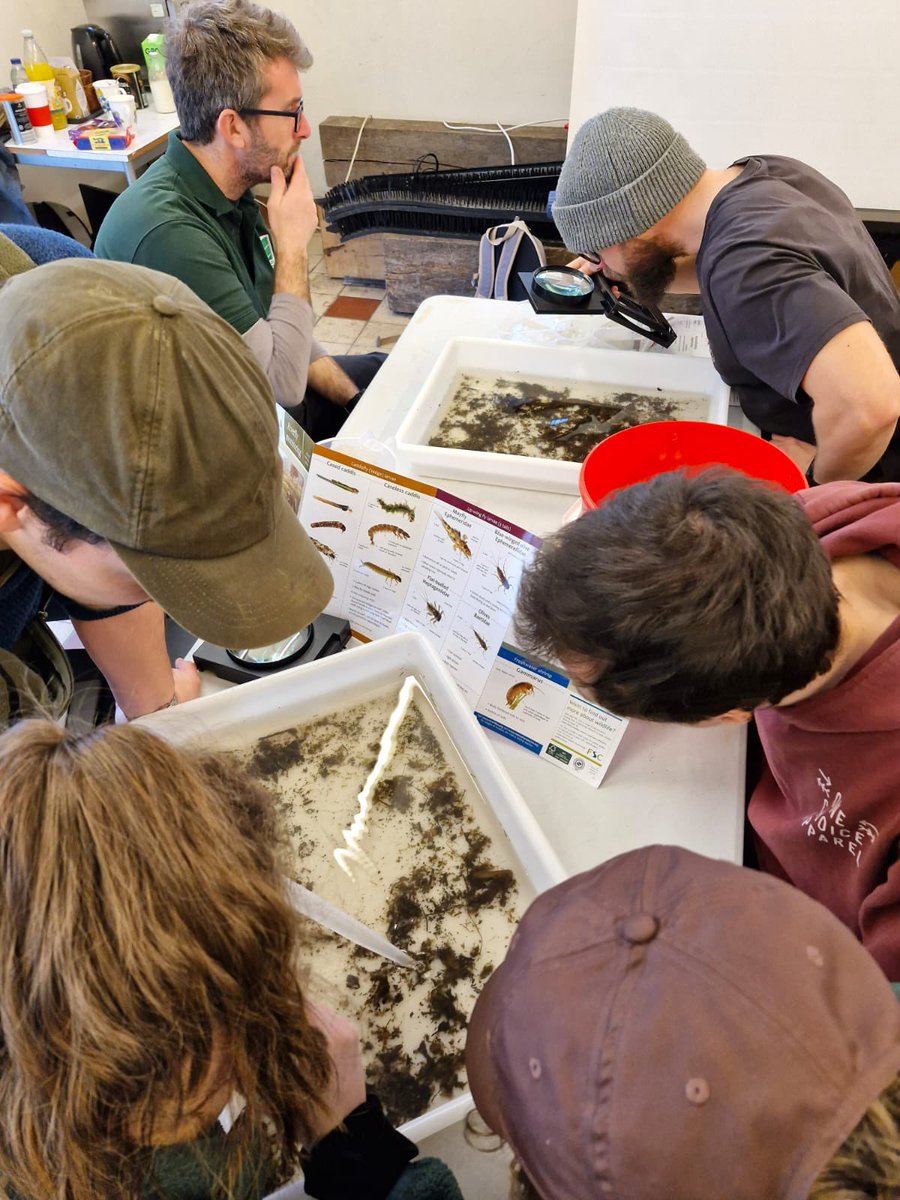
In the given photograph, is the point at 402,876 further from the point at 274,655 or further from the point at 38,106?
the point at 38,106

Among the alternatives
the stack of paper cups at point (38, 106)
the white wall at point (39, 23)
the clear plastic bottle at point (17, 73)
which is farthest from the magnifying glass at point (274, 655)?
the white wall at point (39, 23)

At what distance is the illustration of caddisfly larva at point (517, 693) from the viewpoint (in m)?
1.07

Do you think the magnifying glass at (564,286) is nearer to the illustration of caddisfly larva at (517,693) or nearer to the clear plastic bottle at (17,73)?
the illustration of caddisfly larva at (517,693)

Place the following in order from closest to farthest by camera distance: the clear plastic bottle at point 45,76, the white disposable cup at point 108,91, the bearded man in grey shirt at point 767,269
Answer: the bearded man in grey shirt at point 767,269 < the clear plastic bottle at point 45,76 < the white disposable cup at point 108,91

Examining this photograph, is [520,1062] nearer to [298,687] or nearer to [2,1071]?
[2,1071]

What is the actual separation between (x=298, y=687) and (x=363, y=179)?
2.92 m

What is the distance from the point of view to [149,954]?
513 millimetres

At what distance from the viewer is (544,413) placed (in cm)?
167

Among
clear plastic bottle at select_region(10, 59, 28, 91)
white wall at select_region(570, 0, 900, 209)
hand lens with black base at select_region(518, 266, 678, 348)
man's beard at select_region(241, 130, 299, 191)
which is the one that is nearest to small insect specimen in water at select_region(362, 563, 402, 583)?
hand lens with black base at select_region(518, 266, 678, 348)

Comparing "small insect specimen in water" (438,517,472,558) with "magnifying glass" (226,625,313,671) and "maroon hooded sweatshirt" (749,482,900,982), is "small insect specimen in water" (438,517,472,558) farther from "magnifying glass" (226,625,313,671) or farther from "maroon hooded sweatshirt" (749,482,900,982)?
"maroon hooded sweatshirt" (749,482,900,982)

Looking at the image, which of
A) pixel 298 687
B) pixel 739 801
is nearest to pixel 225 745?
pixel 298 687

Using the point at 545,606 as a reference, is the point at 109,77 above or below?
above

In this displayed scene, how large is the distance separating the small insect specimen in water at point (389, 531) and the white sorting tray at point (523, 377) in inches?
14.8

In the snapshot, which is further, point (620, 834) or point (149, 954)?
point (620, 834)
